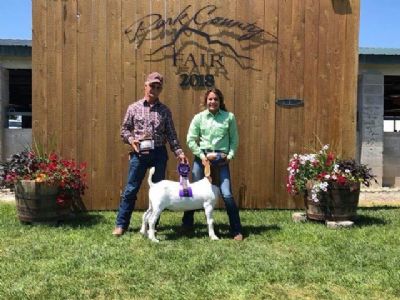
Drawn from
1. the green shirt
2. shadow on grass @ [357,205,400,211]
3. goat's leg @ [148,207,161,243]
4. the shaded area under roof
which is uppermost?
the shaded area under roof

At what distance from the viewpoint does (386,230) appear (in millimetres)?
5582

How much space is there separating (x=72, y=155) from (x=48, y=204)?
1087 millimetres

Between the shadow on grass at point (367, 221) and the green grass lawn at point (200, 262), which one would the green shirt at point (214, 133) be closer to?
the green grass lawn at point (200, 262)

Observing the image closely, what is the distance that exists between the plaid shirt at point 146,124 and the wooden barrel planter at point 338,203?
6.07 ft

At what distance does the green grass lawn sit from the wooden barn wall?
1.13 metres

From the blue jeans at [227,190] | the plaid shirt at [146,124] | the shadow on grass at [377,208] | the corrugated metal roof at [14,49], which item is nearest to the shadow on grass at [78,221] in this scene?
the plaid shirt at [146,124]

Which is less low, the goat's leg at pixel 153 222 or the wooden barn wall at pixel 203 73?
the wooden barn wall at pixel 203 73

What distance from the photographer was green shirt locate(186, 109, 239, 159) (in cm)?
530

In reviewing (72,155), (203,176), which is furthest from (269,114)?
(72,155)

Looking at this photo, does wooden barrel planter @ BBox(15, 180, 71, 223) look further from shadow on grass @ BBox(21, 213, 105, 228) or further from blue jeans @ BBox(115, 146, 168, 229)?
blue jeans @ BBox(115, 146, 168, 229)

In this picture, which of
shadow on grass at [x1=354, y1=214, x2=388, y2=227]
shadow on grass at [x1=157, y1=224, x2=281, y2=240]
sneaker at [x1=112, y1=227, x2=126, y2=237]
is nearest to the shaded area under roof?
shadow on grass at [x1=354, y1=214, x2=388, y2=227]

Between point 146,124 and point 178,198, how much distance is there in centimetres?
86

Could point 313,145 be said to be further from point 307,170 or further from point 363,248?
point 363,248

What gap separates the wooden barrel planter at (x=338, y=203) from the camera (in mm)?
5777
